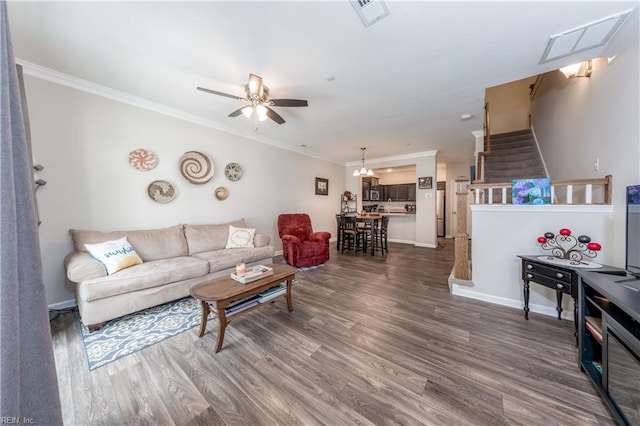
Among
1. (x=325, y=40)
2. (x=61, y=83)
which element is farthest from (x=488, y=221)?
(x=61, y=83)

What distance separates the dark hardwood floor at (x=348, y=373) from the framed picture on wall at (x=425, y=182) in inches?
156

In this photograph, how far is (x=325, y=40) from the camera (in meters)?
1.96

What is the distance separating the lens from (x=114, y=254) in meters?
2.39

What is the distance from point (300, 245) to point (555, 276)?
3229 millimetres

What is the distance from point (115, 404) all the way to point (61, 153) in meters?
2.86

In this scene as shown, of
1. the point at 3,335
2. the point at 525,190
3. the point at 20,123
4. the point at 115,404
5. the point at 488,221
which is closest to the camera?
the point at 3,335

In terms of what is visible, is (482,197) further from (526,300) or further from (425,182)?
(425,182)

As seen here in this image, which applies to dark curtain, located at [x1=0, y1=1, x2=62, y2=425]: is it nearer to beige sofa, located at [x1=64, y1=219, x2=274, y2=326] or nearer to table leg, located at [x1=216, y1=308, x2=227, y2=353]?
table leg, located at [x1=216, y1=308, x2=227, y2=353]

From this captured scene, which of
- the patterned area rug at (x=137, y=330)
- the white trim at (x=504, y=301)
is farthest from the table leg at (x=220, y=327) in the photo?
the white trim at (x=504, y=301)

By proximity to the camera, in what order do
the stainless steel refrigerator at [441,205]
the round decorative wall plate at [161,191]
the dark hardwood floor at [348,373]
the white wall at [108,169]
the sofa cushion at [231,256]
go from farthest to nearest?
the stainless steel refrigerator at [441,205]
the round decorative wall plate at [161,191]
the sofa cushion at [231,256]
the white wall at [108,169]
the dark hardwood floor at [348,373]

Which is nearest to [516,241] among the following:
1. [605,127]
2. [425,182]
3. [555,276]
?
[555,276]

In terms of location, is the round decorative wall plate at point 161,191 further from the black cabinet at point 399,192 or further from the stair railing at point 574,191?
the black cabinet at point 399,192

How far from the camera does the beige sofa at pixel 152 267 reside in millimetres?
2100

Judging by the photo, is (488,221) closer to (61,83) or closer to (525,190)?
(525,190)
